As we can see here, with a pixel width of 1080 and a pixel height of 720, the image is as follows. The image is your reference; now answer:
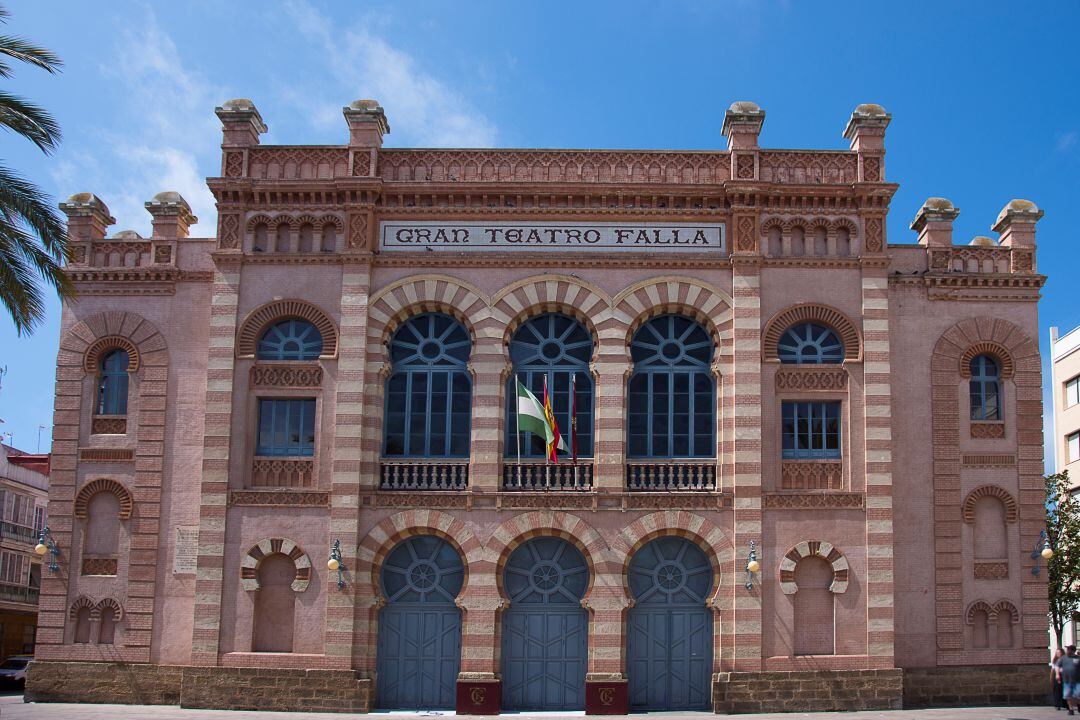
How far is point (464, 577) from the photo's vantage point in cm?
2767

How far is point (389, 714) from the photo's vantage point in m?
26.7

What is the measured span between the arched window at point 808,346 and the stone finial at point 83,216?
17208 millimetres

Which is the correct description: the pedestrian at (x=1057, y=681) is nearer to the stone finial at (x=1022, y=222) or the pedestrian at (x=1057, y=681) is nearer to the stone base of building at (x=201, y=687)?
the stone finial at (x=1022, y=222)

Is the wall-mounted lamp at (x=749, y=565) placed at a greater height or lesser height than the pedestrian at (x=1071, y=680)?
greater

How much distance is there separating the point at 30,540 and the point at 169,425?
2125 cm

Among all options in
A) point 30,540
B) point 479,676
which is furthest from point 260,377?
point 30,540

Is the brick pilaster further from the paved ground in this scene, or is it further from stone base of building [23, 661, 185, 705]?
the paved ground

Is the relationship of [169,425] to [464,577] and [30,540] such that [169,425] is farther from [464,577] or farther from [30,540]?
[30,540]

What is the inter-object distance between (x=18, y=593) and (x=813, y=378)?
106 ft

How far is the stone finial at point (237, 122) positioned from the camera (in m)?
29.5

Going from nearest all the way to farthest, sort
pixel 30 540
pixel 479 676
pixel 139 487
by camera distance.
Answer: pixel 479 676
pixel 139 487
pixel 30 540

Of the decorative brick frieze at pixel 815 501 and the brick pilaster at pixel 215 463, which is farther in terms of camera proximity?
the decorative brick frieze at pixel 815 501

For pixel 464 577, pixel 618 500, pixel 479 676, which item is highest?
pixel 618 500

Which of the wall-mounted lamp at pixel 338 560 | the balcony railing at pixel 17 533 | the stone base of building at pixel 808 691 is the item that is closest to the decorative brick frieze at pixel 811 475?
the stone base of building at pixel 808 691
